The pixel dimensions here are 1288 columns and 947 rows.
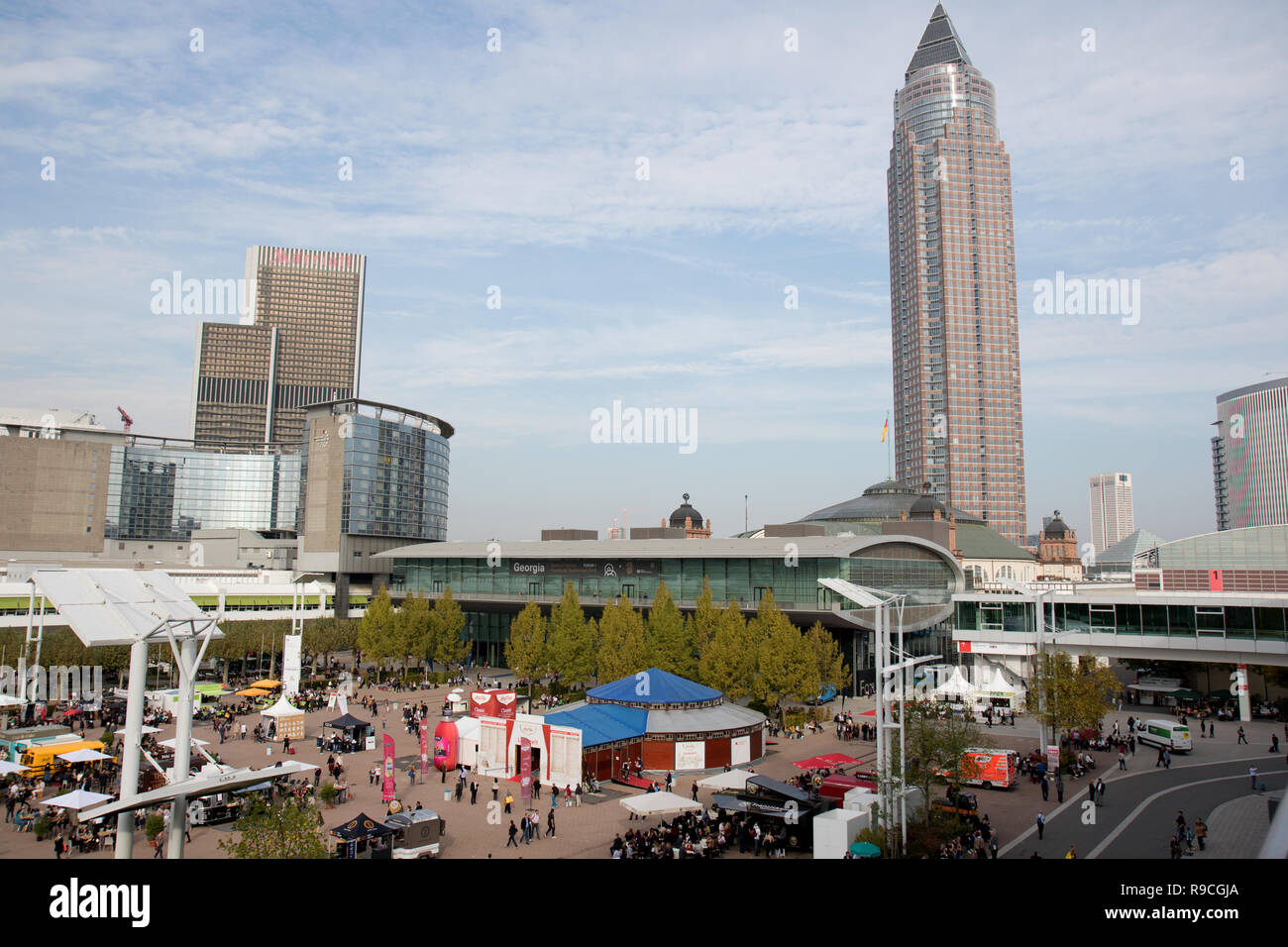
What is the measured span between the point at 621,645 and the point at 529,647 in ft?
29.8

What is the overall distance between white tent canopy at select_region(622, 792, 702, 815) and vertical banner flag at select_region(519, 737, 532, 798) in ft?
18.3

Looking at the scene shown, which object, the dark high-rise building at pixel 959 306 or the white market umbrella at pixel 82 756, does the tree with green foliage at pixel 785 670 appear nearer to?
the white market umbrella at pixel 82 756

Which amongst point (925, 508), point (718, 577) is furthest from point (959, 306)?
point (718, 577)

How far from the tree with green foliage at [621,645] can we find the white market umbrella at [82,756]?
1190 inches

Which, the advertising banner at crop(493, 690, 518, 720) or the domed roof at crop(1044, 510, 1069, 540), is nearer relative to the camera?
the advertising banner at crop(493, 690, 518, 720)

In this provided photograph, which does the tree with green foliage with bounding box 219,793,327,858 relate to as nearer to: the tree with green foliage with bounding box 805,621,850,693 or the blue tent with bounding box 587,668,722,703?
the blue tent with bounding box 587,668,722,703

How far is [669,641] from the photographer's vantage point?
2418 inches

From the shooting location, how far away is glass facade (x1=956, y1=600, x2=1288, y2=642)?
5856 cm

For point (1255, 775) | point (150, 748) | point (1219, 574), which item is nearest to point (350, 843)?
point (150, 748)

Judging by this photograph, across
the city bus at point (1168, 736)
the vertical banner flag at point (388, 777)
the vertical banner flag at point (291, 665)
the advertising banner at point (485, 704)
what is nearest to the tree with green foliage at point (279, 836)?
the vertical banner flag at point (388, 777)

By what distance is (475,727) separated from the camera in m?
43.3

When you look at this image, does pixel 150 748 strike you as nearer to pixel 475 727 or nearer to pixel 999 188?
pixel 475 727

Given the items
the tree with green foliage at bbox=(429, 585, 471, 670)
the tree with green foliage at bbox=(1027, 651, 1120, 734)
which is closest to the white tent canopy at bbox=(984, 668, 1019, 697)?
the tree with green foliage at bbox=(1027, 651, 1120, 734)
